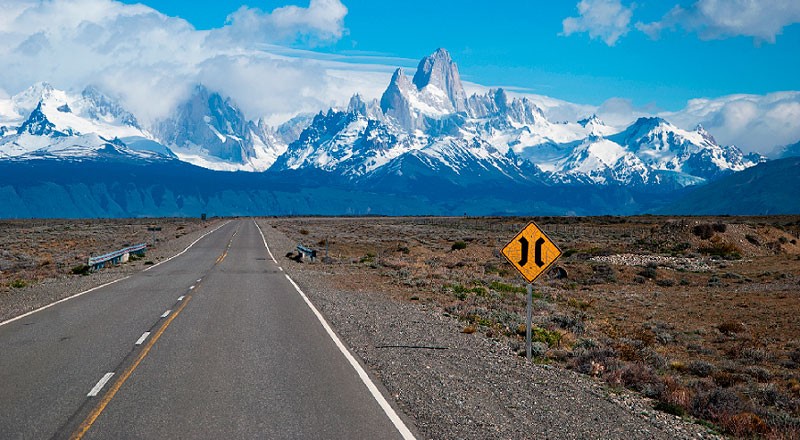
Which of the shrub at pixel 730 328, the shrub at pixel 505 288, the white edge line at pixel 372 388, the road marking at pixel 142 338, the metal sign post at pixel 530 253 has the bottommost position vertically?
the shrub at pixel 730 328

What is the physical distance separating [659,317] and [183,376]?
645 inches

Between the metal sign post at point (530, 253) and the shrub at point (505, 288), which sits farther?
the shrub at point (505, 288)

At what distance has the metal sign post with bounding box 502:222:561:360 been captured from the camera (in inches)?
483

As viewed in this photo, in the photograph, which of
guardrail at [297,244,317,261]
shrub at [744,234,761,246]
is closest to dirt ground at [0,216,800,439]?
guardrail at [297,244,317,261]

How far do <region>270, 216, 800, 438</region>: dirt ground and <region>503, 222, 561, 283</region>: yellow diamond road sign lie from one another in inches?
76.5

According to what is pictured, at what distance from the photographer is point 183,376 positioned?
10562 mm

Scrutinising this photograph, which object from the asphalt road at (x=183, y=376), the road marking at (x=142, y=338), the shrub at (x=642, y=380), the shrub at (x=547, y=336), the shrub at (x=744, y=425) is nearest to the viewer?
the asphalt road at (x=183, y=376)

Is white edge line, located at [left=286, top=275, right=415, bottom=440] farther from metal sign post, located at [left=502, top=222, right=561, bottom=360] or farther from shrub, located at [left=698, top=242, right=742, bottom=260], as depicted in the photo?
shrub, located at [left=698, top=242, right=742, bottom=260]

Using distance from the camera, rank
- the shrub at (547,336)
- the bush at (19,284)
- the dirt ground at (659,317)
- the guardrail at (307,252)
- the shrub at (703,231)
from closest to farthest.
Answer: the dirt ground at (659,317)
the shrub at (547,336)
the bush at (19,284)
the guardrail at (307,252)
the shrub at (703,231)

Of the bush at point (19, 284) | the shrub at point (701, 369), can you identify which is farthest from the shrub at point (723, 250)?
Result: the bush at point (19, 284)

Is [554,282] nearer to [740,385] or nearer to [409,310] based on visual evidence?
[409,310]

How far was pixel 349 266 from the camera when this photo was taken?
36.7 meters

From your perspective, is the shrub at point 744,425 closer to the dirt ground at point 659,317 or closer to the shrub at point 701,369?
the dirt ground at point 659,317

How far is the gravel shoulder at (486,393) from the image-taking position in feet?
27.3
